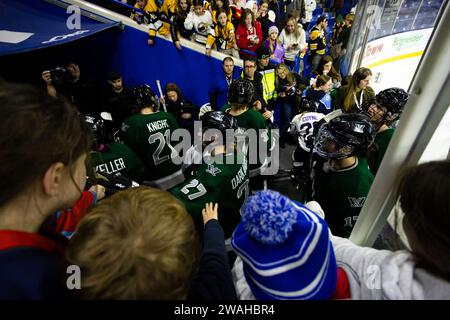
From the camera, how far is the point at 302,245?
24.7 inches

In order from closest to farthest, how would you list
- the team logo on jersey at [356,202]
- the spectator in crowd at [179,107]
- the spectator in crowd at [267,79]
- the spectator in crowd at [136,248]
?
the spectator in crowd at [136,248], the team logo on jersey at [356,202], the spectator in crowd at [179,107], the spectator in crowd at [267,79]

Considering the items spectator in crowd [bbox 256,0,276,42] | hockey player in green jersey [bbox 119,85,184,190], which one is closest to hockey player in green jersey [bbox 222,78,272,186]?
hockey player in green jersey [bbox 119,85,184,190]

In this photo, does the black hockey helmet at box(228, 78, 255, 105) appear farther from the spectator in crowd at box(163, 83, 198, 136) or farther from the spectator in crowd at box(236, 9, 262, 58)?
the spectator in crowd at box(236, 9, 262, 58)

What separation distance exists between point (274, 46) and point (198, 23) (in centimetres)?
161

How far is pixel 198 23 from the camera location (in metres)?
4.65

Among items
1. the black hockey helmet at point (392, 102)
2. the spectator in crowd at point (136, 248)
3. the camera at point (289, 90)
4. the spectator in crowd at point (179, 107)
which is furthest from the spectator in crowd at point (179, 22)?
the spectator in crowd at point (136, 248)

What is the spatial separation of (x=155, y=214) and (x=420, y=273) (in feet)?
2.39

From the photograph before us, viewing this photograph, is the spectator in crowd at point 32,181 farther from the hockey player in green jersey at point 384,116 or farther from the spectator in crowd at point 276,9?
the spectator in crowd at point 276,9

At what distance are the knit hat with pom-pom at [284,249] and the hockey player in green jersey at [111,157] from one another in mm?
1620

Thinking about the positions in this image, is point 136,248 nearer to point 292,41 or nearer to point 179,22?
point 179,22

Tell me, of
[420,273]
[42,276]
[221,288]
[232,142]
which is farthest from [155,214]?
[232,142]

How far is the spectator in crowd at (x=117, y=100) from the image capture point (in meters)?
3.67

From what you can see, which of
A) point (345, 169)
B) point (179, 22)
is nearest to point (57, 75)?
point (179, 22)

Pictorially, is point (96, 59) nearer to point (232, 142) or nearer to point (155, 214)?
point (232, 142)
